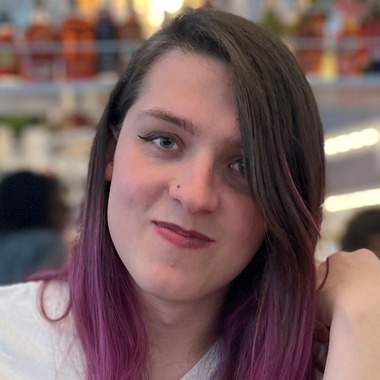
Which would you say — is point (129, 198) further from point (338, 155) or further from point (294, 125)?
point (338, 155)

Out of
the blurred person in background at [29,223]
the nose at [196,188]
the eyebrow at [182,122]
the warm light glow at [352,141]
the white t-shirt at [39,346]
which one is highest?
the eyebrow at [182,122]

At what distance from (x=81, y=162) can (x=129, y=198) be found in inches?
45.0

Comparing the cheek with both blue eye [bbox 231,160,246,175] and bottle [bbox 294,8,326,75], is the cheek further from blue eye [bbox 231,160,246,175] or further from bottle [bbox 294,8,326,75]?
bottle [bbox 294,8,326,75]

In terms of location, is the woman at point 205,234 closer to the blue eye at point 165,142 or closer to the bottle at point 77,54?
the blue eye at point 165,142

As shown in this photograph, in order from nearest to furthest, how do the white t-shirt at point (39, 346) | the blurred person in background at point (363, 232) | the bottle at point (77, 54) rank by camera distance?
the white t-shirt at point (39, 346), the blurred person in background at point (363, 232), the bottle at point (77, 54)

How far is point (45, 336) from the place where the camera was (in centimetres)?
91

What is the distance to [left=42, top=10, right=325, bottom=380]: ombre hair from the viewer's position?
0.80 m

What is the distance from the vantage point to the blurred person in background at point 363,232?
5.43ft

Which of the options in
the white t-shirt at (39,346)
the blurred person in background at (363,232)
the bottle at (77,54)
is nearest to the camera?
the white t-shirt at (39,346)

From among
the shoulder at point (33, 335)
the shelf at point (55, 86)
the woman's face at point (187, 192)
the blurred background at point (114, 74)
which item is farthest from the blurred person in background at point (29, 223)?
the woman's face at point (187, 192)

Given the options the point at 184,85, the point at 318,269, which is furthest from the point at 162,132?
the point at 318,269

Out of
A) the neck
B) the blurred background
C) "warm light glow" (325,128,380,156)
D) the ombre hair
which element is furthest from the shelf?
the neck

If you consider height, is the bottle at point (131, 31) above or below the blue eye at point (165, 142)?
below

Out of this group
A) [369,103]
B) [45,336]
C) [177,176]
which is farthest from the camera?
[369,103]
